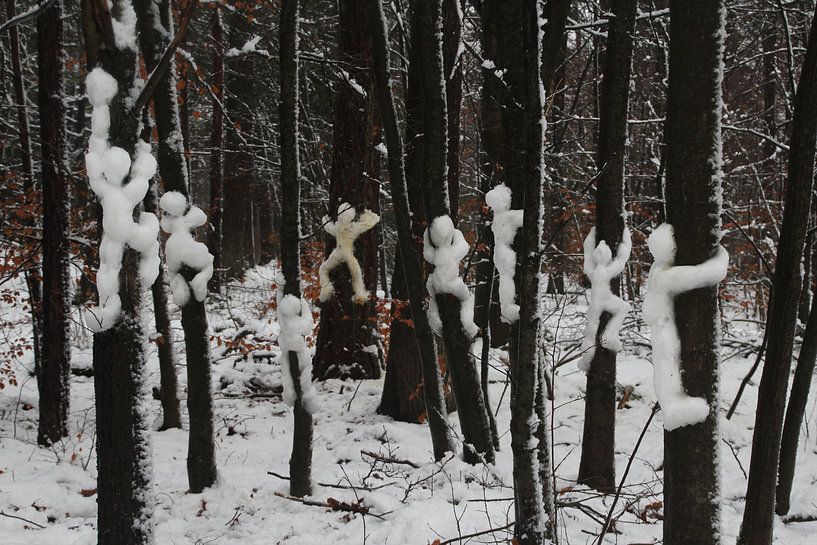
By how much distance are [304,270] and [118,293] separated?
19.3 ft

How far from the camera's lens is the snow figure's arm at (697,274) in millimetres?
2031

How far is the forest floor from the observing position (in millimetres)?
3682

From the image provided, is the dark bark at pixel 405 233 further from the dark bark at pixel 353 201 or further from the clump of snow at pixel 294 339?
the dark bark at pixel 353 201

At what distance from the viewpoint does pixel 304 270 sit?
8.50 meters

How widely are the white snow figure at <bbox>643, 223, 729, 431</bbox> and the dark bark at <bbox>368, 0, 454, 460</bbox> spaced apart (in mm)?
2541

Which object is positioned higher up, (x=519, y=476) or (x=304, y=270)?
(x=304, y=270)

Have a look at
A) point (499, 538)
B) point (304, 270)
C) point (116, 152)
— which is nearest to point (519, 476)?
point (499, 538)

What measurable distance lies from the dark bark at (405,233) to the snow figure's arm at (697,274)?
261cm

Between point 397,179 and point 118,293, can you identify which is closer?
point 118,293

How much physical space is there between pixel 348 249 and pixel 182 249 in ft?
9.04

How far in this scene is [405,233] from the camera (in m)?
4.54

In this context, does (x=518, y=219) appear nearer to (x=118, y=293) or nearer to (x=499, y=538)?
(x=499, y=538)

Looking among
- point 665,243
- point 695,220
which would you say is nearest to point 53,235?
point 665,243

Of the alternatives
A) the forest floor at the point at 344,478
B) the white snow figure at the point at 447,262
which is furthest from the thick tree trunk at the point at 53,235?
the white snow figure at the point at 447,262
